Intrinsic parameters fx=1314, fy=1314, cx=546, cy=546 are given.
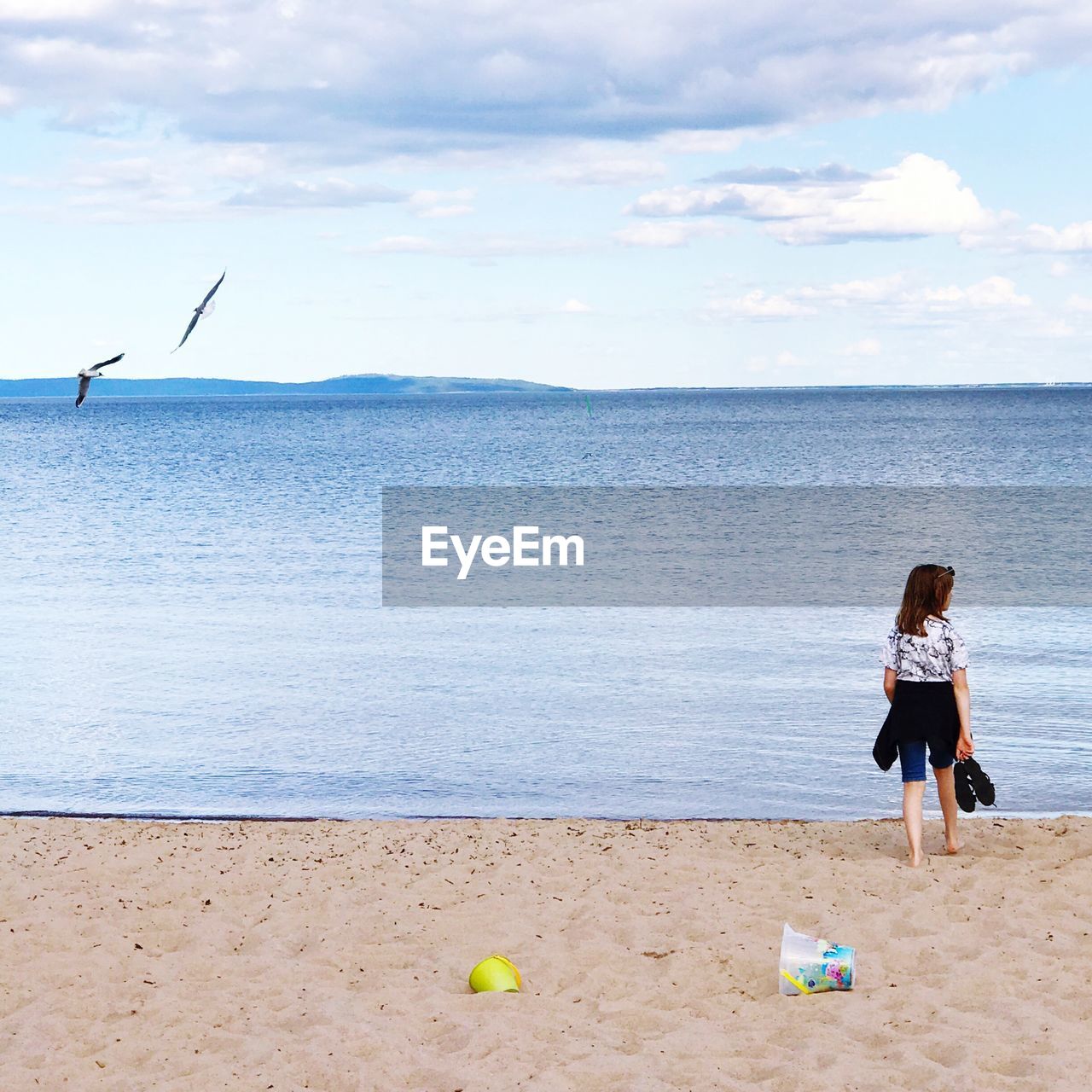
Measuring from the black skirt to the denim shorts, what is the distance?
3 cm

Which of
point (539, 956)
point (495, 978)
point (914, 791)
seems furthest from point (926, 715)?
point (495, 978)

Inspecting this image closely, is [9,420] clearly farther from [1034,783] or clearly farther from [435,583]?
[1034,783]

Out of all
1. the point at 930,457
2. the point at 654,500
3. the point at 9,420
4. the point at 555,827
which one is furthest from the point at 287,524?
the point at 9,420

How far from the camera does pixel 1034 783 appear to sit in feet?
32.1

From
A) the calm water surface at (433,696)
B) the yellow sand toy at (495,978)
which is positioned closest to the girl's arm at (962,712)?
the calm water surface at (433,696)

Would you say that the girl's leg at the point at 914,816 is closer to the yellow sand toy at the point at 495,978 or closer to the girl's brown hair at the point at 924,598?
the girl's brown hair at the point at 924,598

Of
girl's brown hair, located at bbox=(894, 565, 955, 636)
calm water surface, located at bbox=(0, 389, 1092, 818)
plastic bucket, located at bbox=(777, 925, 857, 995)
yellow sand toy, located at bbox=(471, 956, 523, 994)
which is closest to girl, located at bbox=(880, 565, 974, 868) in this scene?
girl's brown hair, located at bbox=(894, 565, 955, 636)

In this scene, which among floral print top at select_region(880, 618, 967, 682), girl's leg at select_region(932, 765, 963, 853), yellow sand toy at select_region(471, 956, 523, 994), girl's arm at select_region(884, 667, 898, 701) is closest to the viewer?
yellow sand toy at select_region(471, 956, 523, 994)

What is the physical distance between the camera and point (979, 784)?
291 inches

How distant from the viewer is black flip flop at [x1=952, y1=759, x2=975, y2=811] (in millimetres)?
7480

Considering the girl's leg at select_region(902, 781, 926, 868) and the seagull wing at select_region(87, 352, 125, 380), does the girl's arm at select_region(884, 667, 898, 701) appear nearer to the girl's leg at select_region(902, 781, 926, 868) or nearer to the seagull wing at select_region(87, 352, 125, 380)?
the girl's leg at select_region(902, 781, 926, 868)

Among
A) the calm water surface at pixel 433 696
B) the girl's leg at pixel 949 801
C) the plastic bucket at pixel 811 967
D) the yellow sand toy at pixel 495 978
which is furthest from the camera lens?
the calm water surface at pixel 433 696

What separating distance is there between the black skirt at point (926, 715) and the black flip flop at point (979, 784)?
0.45 feet

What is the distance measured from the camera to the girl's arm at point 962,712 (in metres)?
7.33
